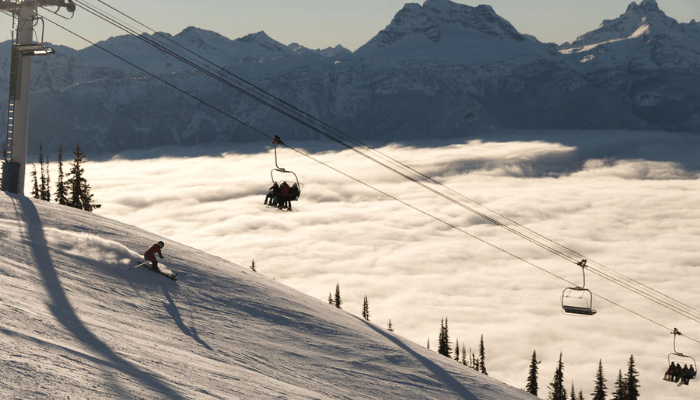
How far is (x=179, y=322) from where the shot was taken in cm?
Answer: 2366

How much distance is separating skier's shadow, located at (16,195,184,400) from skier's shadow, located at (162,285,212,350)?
3.82 meters

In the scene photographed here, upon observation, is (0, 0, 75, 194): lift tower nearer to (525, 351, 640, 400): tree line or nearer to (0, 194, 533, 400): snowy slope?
(0, 194, 533, 400): snowy slope

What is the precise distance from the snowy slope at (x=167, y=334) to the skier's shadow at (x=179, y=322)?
8 centimetres

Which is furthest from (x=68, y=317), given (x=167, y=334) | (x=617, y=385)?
(x=617, y=385)

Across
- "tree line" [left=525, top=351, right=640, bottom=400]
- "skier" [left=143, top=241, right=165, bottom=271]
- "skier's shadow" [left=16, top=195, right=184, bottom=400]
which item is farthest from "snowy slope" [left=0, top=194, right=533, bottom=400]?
"tree line" [left=525, top=351, right=640, bottom=400]

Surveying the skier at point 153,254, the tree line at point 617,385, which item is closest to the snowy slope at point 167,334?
the skier at point 153,254

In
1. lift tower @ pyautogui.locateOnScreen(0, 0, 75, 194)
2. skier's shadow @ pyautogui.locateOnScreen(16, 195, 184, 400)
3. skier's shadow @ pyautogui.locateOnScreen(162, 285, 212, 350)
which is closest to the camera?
skier's shadow @ pyautogui.locateOnScreen(16, 195, 184, 400)

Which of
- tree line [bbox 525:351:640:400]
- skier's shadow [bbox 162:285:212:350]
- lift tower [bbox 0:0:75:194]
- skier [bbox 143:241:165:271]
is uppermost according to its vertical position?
lift tower [bbox 0:0:75:194]

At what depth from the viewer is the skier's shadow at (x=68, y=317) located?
54.6 feet

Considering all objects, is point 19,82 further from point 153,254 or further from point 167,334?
point 167,334

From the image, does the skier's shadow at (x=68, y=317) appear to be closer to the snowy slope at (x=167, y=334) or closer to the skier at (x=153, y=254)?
the snowy slope at (x=167, y=334)

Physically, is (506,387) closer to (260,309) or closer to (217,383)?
(260,309)

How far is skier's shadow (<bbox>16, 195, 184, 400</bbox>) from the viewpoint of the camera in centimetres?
1664

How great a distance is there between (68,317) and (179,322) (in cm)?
478
